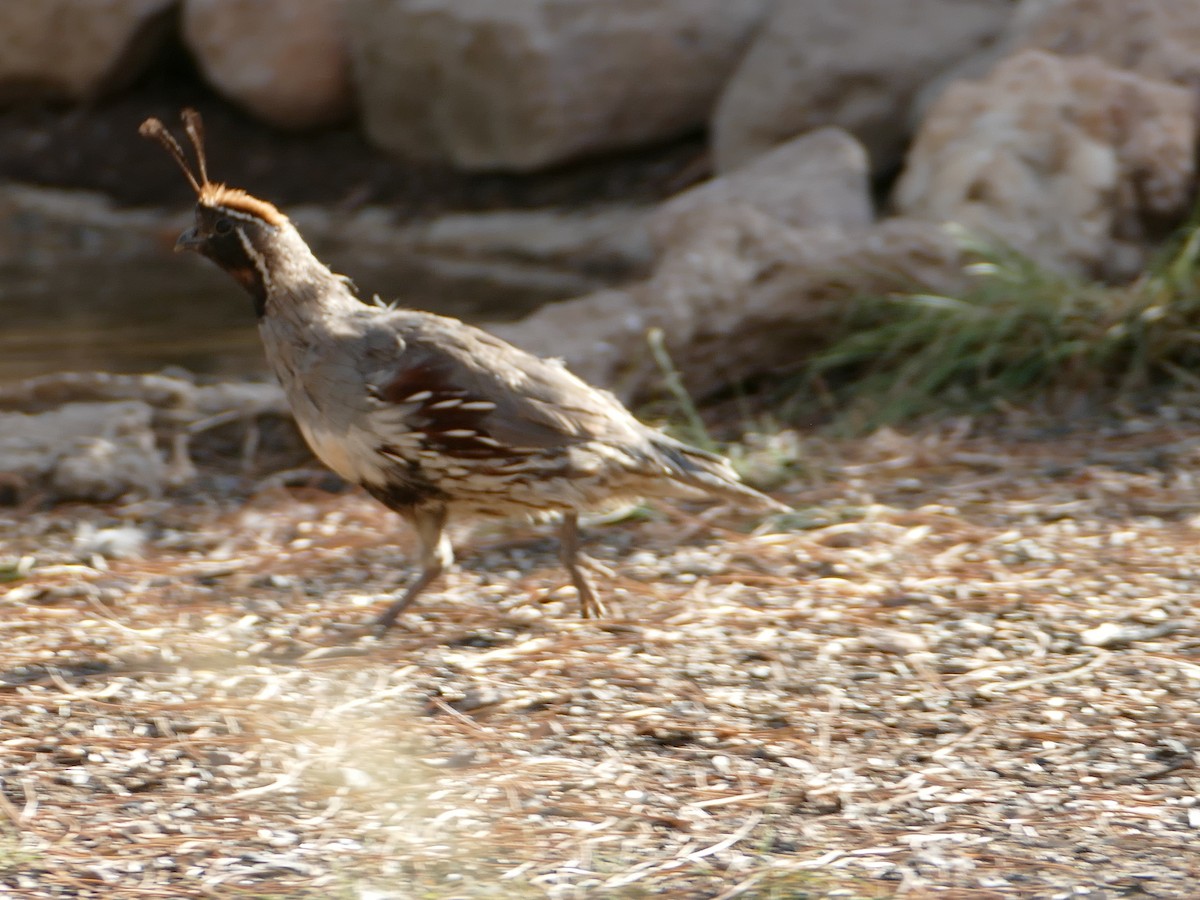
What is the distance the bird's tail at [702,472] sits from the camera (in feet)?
14.3

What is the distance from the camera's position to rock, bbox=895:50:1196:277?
262 inches

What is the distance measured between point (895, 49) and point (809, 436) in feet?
12.1

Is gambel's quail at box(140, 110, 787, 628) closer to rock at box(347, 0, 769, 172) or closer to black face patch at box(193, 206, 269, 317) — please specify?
black face patch at box(193, 206, 269, 317)

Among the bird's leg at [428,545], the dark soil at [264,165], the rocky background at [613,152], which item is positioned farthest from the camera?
the dark soil at [264,165]

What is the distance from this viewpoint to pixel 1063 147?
6.75 meters

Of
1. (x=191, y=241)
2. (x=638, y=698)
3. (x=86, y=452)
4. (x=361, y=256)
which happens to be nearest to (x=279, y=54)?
(x=361, y=256)

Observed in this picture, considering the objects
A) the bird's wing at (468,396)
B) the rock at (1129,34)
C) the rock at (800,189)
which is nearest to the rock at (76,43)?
the rock at (800,189)

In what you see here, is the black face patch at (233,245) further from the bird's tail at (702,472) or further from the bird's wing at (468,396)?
the bird's tail at (702,472)

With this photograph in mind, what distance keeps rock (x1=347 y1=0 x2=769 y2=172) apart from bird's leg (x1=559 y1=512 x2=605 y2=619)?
601 cm

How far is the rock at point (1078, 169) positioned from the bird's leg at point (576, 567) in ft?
9.36

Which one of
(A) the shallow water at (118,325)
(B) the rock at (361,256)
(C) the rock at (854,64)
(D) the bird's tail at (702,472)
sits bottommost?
(A) the shallow water at (118,325)

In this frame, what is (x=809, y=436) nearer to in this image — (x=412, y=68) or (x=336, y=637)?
(x=336, y=637)

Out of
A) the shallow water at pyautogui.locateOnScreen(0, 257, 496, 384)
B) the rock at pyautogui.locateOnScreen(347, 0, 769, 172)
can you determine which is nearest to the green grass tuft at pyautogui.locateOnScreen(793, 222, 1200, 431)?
the shallow water at pyautogui.locateOnScreen(0, 257, 496, 384)

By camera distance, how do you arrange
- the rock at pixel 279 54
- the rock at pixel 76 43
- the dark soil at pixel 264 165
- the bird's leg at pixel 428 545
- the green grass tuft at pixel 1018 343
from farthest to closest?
the rock at pixel 76 43, the rock at pixel 279 54, the dark soil at pixel 264 165, the green grass tuft at pixel 1018 343, the bird's leg at pixel 428 545
